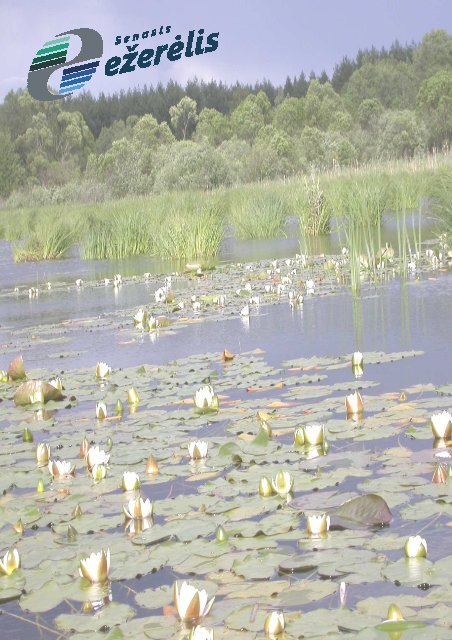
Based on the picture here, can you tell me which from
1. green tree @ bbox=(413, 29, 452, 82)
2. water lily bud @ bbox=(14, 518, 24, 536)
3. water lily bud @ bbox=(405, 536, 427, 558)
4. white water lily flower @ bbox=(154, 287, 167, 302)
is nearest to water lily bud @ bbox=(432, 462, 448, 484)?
water lily bud @ bbox=(405, 536, 427, 558)

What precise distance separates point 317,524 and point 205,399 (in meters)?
1.73

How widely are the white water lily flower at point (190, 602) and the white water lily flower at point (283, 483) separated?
89 cm

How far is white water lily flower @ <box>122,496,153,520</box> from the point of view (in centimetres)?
312

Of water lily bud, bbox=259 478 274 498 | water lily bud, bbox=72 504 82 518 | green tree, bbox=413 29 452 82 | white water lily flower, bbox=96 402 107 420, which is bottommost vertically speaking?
water lily bud, bbox=72 504 82 518

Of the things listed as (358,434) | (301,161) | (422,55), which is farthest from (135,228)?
(422,55)

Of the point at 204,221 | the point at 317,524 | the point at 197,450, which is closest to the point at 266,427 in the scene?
the point at 197,450

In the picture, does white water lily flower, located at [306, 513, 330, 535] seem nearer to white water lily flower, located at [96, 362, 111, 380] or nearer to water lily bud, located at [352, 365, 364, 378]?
water lily bud, located at [352, 365, 364, 378]

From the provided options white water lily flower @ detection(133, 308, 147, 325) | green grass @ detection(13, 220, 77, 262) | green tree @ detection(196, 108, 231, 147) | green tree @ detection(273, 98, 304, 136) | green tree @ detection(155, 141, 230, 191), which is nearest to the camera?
white water lily flower @ detection(133, 308, 147, 325)

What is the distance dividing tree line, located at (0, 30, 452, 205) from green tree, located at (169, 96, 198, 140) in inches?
2.8

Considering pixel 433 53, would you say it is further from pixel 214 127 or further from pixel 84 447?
pixel 84 447

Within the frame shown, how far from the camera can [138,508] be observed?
3.13m

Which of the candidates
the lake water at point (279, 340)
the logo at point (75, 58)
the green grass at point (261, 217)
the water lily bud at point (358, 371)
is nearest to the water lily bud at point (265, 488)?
the lake water at point (279, 340)

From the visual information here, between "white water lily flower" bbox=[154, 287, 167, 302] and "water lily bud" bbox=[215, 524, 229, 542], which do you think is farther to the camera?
"white water lily flower" bbox=[154, 287, 167, 302]

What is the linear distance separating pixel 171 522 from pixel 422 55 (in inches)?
2935
